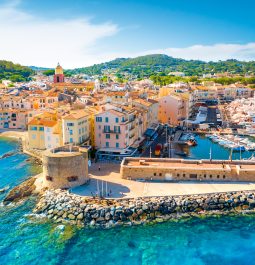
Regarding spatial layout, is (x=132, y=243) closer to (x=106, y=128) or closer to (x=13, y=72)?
(x=106, y=128)

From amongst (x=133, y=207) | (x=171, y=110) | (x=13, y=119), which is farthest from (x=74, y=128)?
(x=171, y=110)

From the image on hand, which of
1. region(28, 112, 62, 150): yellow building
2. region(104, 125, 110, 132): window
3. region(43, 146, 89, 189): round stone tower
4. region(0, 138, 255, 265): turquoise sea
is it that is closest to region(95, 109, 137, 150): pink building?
region(104, 125, 110, 132): window

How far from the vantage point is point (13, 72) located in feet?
545

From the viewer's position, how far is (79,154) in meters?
35.4

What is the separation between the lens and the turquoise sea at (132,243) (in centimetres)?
2597

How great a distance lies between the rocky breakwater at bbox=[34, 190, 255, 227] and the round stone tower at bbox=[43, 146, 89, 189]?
144 centimetres

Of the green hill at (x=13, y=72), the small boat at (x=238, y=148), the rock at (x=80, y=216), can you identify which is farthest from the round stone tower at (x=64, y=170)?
the green hill at (x=13, y=72)

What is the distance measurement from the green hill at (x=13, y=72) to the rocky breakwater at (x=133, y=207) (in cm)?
12838

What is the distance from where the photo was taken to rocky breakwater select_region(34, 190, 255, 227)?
3056 cm

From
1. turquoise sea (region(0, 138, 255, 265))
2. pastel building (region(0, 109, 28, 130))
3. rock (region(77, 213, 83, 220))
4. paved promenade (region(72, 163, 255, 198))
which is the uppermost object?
pastel building (region(0, 109, 28, 130))

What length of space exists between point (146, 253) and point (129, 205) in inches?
221

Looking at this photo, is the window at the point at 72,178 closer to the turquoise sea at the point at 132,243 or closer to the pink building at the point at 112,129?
the turquoise sea at the point at 132,243

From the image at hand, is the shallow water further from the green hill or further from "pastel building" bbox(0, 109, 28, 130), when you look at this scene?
the green hill

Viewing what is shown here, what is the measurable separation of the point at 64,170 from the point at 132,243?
11.1 metres
